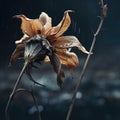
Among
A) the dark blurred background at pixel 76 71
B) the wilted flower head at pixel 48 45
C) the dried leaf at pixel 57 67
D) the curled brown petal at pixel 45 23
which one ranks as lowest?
the dark blurred background at pixel 76 71

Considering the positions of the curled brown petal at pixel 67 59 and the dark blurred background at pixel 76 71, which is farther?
the dark blurred background at pixel 76 71

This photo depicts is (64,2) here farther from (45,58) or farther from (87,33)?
(45,58)

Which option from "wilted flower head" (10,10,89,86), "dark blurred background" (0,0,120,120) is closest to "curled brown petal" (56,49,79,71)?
"wilted flower head" (10,10,89,86)

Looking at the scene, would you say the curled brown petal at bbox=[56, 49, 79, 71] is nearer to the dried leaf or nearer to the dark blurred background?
the dried leaf

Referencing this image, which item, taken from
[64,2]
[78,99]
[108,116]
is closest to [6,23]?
[64,2]

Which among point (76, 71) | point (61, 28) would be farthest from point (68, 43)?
point (76, 71)

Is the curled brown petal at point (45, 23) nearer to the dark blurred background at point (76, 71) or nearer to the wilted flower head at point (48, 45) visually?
the wilted flower head at point (48, 45)

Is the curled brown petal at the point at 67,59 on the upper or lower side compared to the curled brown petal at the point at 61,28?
lower

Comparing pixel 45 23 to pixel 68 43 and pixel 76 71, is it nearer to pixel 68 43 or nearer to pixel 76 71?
pixel 68 43

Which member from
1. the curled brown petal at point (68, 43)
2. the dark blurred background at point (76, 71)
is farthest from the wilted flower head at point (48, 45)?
the dark blurred background at point (76, 71)
